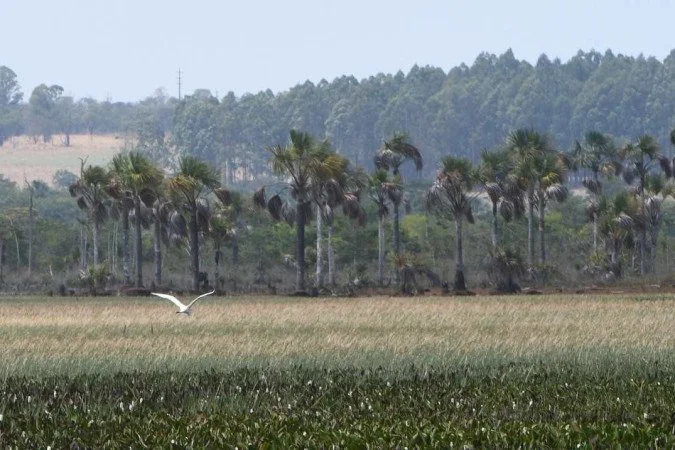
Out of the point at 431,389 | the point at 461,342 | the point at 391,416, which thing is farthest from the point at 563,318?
the point at 391,416

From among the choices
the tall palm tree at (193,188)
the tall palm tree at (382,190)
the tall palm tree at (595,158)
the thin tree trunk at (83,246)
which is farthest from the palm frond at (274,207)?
the tall palm tree at (595,158)

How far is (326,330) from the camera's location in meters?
42.6

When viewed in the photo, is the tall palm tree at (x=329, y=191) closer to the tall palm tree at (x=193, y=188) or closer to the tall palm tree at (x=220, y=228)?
the tall palm tree at (x=193, y=188)

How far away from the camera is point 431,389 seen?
81.9 feet

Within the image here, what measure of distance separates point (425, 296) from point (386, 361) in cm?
3215

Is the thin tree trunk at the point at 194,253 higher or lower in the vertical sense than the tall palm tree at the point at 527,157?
lower

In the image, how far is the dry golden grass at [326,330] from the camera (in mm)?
33562

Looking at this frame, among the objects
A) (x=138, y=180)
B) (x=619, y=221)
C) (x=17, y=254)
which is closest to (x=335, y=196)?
(x=138, y=180)

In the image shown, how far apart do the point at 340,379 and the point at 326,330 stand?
15959mm

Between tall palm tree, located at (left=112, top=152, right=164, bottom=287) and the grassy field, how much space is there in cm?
2309

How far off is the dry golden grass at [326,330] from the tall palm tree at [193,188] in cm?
1087

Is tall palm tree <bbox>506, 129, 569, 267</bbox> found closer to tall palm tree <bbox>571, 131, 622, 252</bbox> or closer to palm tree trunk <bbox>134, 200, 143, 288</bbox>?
tall palm tree <bbox>571, 131, 622, 252</bbox>

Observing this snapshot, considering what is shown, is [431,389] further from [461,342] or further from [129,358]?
[461,342]

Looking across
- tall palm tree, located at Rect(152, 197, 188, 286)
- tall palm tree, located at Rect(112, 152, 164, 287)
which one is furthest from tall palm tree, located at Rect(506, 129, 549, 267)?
tall palm tree, located at Rect(112, 152, 164, 287)
